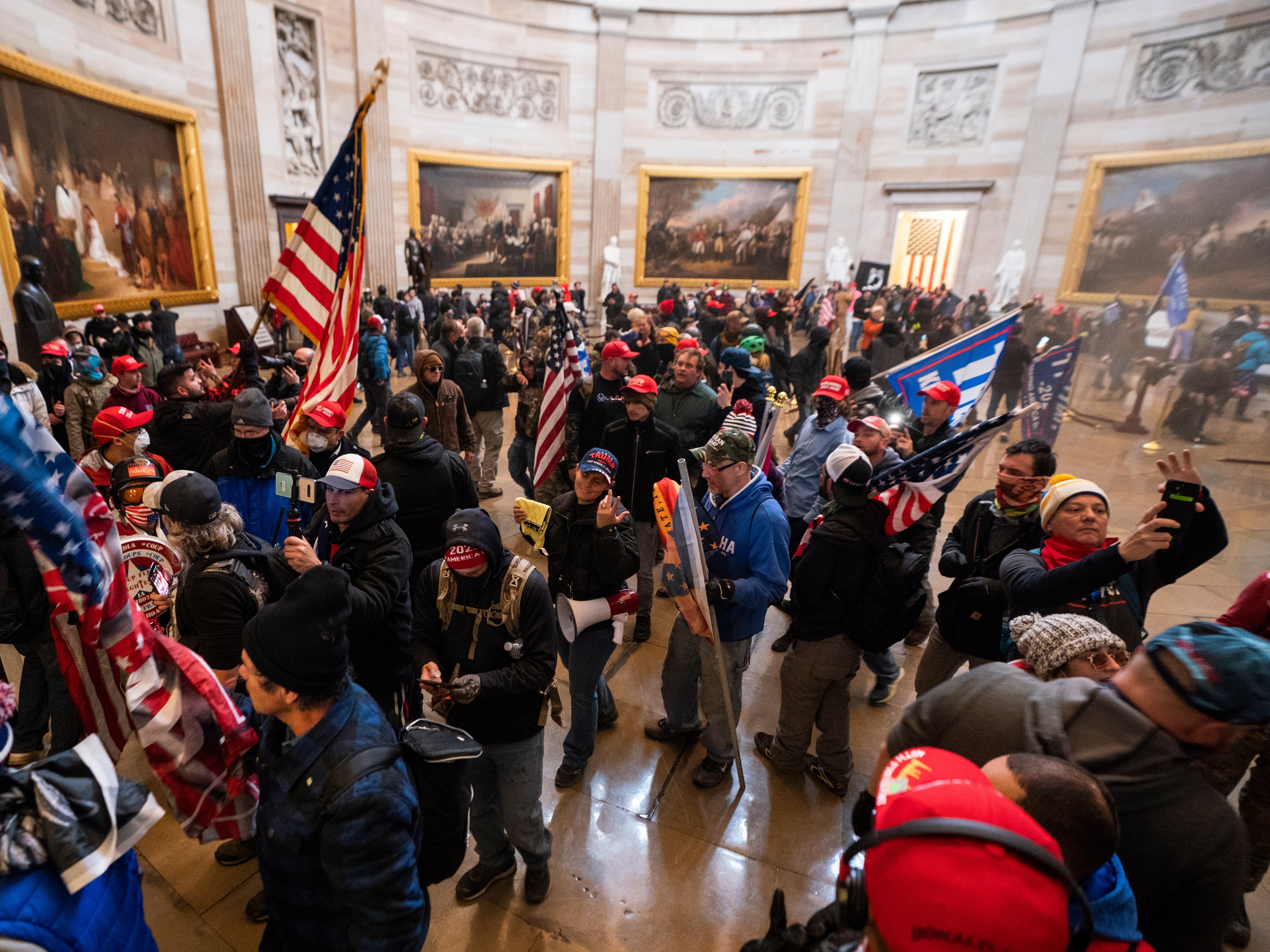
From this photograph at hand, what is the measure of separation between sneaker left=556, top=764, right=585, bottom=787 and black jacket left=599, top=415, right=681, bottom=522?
1866 millimetres

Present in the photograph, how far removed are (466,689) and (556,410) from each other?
300cm

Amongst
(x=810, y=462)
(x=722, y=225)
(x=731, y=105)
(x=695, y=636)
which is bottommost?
(x=695, y=636)

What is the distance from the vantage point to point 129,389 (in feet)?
16.4

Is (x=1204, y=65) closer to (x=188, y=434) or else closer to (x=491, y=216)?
(x=491, y=216)

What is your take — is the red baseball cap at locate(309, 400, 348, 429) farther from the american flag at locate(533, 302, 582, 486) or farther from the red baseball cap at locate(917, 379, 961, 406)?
the red baseball cap at locate(917, 379, 961, 406)

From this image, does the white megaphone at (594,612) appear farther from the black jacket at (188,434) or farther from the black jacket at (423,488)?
the black jacket at (188,434)

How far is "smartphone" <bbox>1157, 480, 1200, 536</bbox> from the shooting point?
8.07ft

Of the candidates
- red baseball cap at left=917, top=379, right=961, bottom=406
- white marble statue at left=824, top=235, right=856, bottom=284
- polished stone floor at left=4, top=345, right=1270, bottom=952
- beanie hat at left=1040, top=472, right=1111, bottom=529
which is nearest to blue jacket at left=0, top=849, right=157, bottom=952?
polished stone floor at left=4, top=345, right=1270, bottom=952

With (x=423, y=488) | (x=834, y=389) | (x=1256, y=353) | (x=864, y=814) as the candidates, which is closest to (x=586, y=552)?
(x=423, y=488)

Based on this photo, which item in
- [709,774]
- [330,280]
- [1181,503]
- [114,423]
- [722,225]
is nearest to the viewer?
[1181,503]

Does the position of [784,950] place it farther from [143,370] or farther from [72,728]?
[143,370]

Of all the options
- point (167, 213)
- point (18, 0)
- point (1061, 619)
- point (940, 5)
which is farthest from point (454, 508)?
point (940, 5)

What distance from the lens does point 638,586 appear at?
5.08m

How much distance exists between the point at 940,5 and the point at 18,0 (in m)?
23.0
